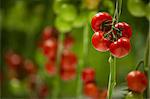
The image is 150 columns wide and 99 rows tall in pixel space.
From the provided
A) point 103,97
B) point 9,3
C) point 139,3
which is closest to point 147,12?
point 139,3

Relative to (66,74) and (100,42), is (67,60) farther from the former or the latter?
(100,42)

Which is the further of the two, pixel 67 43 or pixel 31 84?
pixel 31 84

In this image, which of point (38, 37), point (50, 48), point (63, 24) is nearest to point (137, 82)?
point (63, 24)

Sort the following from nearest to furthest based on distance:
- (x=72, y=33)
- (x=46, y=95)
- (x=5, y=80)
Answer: (x=72, y=33) < (x=46, y=95) < (x=5, y=80)

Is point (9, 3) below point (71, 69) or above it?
above

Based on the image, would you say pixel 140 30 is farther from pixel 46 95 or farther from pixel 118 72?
pixel 46 95

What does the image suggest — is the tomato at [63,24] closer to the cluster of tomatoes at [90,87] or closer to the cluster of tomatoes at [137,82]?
the cluster of tomatoes at [90,87]

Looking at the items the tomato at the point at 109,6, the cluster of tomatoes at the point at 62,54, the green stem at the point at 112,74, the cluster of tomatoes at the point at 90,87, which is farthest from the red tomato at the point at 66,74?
the green stem at the point at 112,74

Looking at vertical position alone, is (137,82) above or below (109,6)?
below
